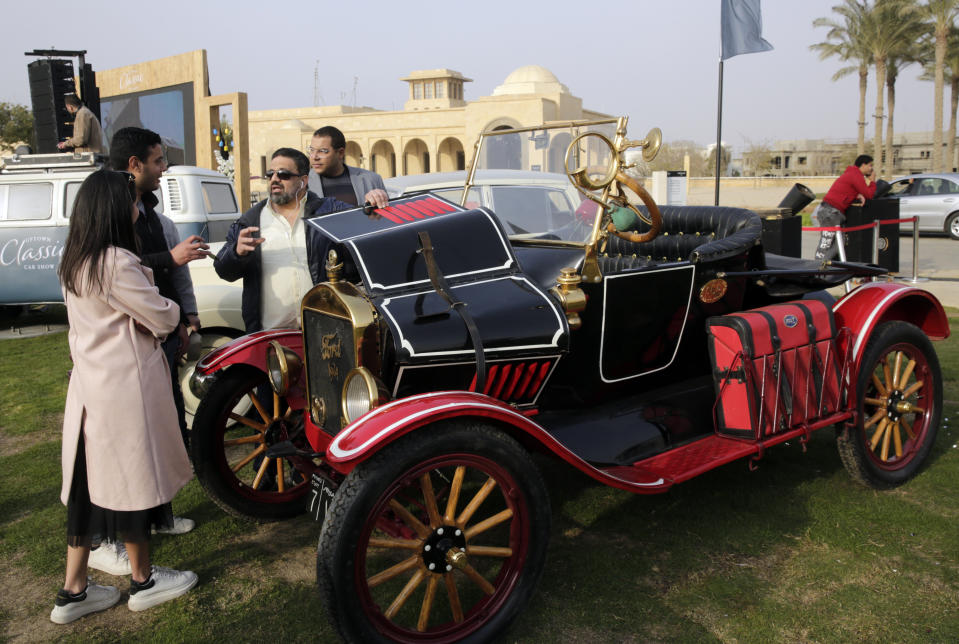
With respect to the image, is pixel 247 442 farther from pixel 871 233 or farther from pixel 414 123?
pixel 414 123

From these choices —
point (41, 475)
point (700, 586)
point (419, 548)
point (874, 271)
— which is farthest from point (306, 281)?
point (874, 271)

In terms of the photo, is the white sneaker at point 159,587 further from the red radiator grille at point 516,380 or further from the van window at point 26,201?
the van window at point 26,201

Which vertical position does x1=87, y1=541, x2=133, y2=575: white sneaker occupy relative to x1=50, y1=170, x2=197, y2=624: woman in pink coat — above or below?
below

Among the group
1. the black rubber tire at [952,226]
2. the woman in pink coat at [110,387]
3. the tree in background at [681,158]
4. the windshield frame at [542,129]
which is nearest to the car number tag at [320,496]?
the woman in pink coat at [110,387]

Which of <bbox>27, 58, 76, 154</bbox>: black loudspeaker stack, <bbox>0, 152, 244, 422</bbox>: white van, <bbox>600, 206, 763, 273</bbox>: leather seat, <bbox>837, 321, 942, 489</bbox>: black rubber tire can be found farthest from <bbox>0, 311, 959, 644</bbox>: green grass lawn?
<bbox>27, 58, 76, 154</bbox>: black loudspeaker stack

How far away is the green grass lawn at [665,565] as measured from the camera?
8.46 ft

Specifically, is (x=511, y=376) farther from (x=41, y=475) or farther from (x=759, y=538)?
(x=41, y=475)

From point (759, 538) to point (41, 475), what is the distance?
3.81m

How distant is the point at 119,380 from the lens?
2574 mm

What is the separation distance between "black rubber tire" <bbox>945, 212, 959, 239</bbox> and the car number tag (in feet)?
57.2

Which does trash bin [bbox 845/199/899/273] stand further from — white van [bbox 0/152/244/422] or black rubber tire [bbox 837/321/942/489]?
white van [bbox 0/152/244/422]

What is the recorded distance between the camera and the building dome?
4394cm

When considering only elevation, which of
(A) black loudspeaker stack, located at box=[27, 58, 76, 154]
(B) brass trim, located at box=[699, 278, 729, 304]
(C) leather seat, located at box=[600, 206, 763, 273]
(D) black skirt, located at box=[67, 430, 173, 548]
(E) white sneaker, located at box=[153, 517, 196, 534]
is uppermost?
(A) black loudspeaker stack, located at box=[27, 58, 76, 154]

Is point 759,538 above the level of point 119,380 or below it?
below
